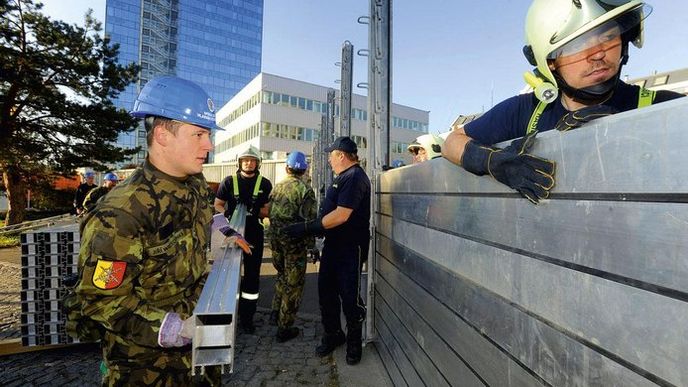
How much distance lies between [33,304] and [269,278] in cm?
389

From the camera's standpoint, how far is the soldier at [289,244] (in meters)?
4.34

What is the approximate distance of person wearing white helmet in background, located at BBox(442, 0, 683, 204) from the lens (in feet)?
4.52

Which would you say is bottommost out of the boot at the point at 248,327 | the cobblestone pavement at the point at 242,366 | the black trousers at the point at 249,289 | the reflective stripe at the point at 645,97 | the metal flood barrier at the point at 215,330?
the cobblestone pavement at the point at 242,366

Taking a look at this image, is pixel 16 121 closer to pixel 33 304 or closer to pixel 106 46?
pixel 106 46

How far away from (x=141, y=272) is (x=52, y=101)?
1488 centimetres

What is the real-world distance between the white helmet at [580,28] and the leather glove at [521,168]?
1.70ft

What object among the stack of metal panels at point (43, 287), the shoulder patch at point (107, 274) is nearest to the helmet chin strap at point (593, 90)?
the shoulder patch at point (107, 274)

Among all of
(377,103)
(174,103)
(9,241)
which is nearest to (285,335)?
(377,103)

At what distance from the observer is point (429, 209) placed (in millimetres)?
2201

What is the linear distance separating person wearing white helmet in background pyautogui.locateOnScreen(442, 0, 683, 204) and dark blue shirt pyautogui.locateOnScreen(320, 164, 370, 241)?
1921 mm

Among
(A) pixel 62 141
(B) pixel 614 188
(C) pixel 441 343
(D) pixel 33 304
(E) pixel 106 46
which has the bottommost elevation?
(D) pixel 33 304

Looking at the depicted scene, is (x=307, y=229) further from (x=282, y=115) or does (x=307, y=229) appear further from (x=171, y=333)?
(x=282, y=115)

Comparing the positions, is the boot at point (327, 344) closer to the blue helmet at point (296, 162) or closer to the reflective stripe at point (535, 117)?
the blue helmet at point (296, 162)

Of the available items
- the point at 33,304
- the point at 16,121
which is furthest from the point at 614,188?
the point at 16,121
